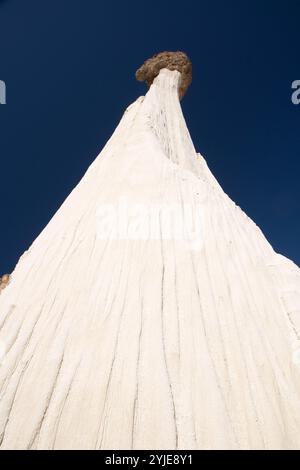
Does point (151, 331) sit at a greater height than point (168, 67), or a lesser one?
lesser

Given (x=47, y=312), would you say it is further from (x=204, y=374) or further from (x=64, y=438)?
(x=204, y=374)

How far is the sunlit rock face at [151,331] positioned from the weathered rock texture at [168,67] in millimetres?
12323

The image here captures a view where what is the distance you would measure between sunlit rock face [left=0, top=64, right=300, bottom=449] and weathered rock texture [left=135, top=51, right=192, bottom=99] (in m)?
12.3

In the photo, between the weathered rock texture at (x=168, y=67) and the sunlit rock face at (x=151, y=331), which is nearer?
the sunlit rock face at (x=151, y=331)

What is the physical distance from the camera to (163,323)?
3.13m

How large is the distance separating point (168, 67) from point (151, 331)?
51.1 feet

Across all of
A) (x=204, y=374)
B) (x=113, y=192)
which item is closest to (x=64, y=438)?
(x=204, y=374)

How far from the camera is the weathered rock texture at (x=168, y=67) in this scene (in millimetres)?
15336

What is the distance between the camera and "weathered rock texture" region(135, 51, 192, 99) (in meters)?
15.3

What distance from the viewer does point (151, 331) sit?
9.93 ft

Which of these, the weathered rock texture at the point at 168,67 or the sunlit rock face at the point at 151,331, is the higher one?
the weathered rock texture at the point at 168,67

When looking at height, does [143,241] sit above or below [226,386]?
above

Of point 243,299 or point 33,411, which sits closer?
point 33,411

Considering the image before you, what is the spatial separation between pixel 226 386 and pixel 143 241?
2.12 m
